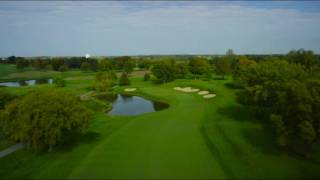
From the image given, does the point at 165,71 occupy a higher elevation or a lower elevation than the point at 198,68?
lower

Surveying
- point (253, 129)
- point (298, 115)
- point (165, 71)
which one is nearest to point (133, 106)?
point (165, 71)

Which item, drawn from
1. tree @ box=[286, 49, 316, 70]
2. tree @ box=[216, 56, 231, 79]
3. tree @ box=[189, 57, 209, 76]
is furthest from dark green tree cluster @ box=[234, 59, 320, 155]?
tree @ box=[189, 57, 209, 76]

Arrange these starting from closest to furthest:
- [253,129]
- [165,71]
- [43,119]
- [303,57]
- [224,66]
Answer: [43,119]
[253,129]
[303,57]
[165,71]
[224,66]

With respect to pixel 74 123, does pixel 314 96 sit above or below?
above

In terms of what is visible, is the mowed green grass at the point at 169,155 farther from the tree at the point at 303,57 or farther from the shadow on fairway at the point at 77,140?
the tree at the point at 303,57

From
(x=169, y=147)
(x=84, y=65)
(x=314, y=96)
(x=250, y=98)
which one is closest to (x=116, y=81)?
(x=84, y=65)

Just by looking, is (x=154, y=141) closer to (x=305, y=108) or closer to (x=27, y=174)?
(x=27, y=174)

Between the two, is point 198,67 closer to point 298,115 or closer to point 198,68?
point 198,68
